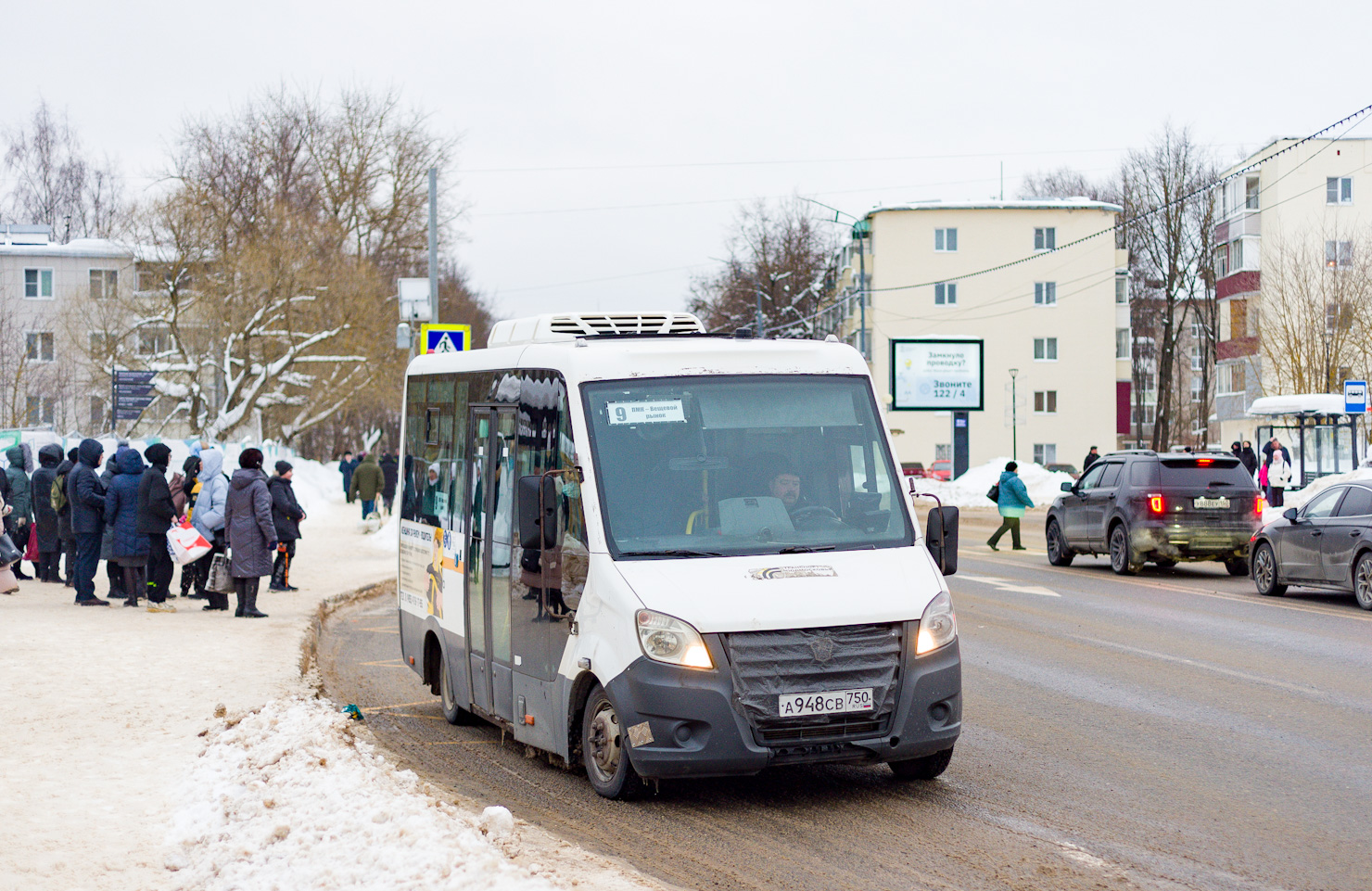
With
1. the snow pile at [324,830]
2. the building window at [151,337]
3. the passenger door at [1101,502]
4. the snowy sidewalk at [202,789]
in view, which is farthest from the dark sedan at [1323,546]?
the building window at [151,337]

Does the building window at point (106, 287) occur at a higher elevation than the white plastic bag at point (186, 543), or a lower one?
higher

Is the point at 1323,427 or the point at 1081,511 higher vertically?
the point at 1323,427

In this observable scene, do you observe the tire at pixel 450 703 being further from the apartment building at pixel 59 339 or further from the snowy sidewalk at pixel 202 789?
the apartment building at pixel 59 339

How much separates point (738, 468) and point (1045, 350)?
240ft

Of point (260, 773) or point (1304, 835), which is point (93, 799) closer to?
point (260, 773)

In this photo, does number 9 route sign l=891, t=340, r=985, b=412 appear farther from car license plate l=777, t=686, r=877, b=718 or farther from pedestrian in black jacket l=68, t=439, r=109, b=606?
car license plate l=777, t=686, r=877, b=718

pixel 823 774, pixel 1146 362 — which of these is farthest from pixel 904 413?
pixel 823 774

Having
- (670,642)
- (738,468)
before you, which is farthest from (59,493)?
(670,642)

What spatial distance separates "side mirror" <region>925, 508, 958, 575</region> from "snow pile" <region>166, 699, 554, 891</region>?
9.53 ft

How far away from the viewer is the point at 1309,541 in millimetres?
17922

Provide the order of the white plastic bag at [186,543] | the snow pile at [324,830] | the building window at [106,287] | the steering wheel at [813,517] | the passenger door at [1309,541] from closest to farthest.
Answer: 1. the snow pile at [324,830]
2. the steering wheel at [813,517]
3. the white plastic bag at [186,543]
4. the passenger door at [1309,541]
5. the building window at [106,287]

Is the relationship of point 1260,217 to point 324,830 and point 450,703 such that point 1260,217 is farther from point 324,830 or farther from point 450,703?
point 324,830

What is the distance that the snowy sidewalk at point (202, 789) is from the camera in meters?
5.72

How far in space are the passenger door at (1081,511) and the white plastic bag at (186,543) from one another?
13.3m
